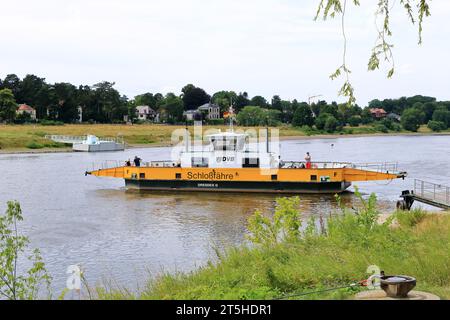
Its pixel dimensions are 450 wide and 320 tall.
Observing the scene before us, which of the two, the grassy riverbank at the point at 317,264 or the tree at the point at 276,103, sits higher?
the tree at the point at 276,103

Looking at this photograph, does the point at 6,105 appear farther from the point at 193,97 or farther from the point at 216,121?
the point at 193,97

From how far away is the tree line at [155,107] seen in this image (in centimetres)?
12838

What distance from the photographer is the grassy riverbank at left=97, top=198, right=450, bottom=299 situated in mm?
10930

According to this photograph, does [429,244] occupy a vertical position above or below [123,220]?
above

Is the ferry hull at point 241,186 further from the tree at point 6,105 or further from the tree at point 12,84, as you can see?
the tree at point 12,84

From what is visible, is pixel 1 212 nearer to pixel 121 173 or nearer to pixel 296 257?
pixel 121 173

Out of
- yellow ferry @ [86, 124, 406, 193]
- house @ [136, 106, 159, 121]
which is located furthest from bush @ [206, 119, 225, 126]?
yellow ferry @ [86, 124, 406, 193]

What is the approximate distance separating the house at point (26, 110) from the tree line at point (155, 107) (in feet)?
4.24

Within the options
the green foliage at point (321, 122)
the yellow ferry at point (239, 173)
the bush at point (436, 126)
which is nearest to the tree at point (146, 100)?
the green foliage at point (321, 122)

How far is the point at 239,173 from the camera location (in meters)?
36.8

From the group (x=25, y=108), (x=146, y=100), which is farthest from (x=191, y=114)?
(x=25, y=108)
